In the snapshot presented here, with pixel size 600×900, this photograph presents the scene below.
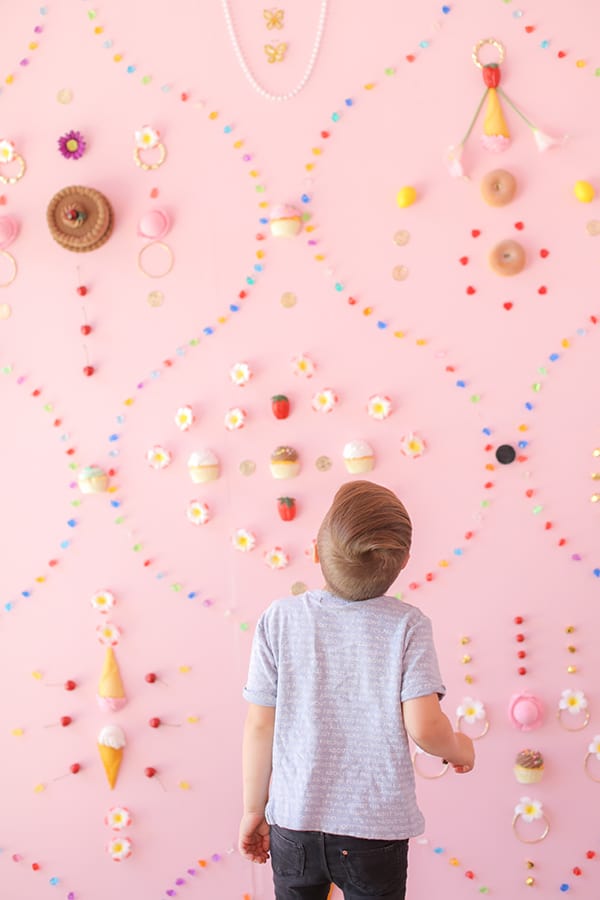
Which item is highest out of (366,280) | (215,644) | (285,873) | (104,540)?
(366,280)

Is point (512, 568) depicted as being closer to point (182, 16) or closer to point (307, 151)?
point (307, 151)

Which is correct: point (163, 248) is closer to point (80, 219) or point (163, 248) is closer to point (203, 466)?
point (80, 219)

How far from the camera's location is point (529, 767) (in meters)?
2.06

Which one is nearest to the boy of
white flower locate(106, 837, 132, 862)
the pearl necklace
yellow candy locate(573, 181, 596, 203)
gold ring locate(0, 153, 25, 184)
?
white flower locate(106, 837, 132, 862)

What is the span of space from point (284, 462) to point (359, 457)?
6.2 inches

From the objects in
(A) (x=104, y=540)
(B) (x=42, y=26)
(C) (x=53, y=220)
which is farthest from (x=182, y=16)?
(A) (x=104, y=540)

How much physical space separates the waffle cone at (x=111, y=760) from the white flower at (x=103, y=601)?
29 centimetres

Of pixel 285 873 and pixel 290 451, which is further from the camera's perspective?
pixel 290 451

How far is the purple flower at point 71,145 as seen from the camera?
2.13m

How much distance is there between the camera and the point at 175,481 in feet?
7.06

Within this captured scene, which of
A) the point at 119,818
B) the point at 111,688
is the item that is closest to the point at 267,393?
the point at 111,688

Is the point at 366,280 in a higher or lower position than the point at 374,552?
higher

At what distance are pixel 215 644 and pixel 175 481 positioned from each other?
36 centimetres

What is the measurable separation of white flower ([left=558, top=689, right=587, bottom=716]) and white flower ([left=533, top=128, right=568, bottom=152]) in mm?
1126
